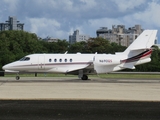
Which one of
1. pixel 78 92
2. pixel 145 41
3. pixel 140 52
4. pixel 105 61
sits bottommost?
pixel 78 92

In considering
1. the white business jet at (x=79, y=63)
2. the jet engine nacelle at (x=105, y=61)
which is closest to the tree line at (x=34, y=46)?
the white business jet at (x=79, y=63)

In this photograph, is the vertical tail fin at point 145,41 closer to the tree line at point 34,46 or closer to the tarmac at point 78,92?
the tarmac at point 78,92

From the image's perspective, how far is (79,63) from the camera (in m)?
42.6

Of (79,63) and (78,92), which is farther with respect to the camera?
(79,63)

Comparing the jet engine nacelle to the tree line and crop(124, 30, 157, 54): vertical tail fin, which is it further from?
the tree line

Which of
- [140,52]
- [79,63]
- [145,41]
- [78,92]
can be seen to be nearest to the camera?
[78,92]

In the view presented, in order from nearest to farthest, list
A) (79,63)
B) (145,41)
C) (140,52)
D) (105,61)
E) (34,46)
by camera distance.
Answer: (105,61), (79,63), (140,52), (145,41), (34,46)

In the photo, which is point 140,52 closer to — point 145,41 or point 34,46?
point 145,41

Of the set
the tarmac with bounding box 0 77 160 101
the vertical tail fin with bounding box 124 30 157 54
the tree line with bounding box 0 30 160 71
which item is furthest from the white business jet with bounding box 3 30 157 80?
the tree line with bounding box 0 30 160 71

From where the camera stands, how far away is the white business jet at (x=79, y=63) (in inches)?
1650

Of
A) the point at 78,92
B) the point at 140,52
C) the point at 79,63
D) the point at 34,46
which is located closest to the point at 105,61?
the point at 79,63

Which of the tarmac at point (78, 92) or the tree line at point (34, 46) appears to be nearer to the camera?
the tarmac at point (78, 92)

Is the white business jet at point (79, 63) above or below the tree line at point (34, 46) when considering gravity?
below

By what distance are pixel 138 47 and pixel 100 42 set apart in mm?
98659
